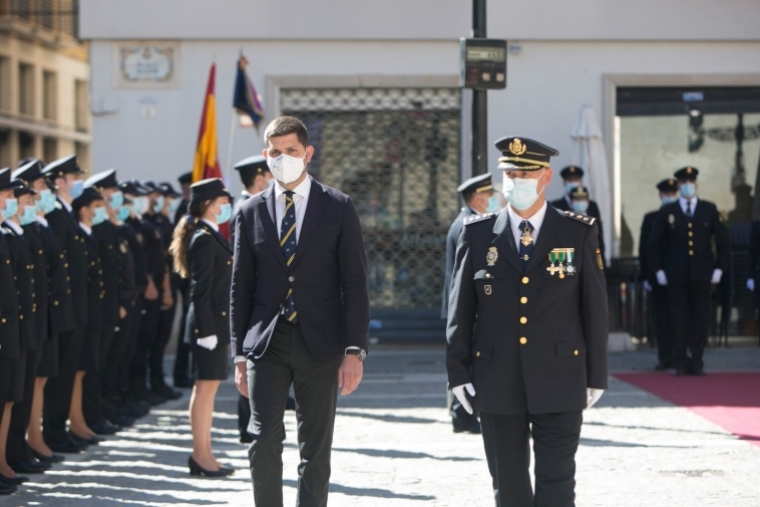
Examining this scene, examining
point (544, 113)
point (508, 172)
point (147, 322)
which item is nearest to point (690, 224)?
point (544, 113)

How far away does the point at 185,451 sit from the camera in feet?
33.7

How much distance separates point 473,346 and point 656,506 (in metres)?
2.28

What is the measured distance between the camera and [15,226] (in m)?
9.02

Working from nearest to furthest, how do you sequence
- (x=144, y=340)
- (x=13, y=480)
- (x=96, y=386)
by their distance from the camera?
(x=13, y=480) < (x=96, y=386) < (x=144, y=340)

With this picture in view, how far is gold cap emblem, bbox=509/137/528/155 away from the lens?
609 centimetres

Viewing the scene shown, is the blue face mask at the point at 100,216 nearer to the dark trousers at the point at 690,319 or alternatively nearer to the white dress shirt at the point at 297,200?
the white dress shirt at the point at 297,200

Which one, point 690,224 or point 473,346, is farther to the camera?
point 690,224

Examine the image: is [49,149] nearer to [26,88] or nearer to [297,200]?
[26,88]

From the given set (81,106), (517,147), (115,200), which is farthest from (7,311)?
(81,106)

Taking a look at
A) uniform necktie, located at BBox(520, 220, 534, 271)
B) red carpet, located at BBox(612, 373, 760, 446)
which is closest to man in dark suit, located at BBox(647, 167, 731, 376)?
red carpet, located at BBox(612, 373, 760, 446)

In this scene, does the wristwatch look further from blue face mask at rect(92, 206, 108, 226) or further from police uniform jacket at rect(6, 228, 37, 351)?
blue face mask at rect(92, 206, 108, 226)

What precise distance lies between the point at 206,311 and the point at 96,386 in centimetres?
265

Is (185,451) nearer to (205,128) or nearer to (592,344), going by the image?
(592,344)

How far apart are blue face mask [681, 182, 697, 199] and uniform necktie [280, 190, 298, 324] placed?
9.28 meters
